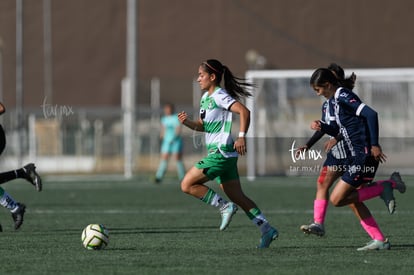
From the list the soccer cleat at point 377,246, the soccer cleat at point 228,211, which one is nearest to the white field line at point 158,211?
the soccer cleat at point 228,211

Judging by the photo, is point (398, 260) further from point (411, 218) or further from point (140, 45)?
point (140, 45)

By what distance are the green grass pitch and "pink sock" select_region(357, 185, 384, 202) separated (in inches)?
22.5

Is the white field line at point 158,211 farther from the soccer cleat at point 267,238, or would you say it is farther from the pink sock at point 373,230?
the pink sock at point 373,230

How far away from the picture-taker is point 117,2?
45969 millimetres

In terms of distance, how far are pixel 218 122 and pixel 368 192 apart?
1.79m

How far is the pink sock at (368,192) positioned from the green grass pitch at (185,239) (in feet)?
1.88

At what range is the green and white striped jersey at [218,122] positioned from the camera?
11.1 m

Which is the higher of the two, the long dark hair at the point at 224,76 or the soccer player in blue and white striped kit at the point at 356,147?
the long dark hair at the point at 224,76

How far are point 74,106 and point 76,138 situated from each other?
13037 mm

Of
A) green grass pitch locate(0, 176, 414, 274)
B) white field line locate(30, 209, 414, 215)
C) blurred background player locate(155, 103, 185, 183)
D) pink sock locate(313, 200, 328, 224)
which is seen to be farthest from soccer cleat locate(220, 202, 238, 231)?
blurred background player locate(155, 103, 185, 183)

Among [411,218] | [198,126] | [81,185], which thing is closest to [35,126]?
[81,185]

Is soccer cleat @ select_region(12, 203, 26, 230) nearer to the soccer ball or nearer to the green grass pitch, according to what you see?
the green grass pitch

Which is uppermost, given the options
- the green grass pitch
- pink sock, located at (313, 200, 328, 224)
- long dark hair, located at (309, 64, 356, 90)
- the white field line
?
long dark hair, located at (309, 64, 356, 90)

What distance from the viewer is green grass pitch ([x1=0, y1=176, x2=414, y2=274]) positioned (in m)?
9.46
